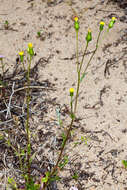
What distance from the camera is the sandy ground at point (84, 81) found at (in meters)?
1.46

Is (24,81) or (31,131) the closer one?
(31,131)

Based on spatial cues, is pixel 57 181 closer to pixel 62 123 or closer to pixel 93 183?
pixel 93 183

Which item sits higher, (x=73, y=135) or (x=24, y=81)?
(x=24, y=81)

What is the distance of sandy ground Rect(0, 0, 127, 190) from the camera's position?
1462mm

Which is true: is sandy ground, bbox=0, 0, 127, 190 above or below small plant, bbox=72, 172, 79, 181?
above

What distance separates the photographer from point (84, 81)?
187 cm

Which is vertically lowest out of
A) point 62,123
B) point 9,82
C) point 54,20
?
point 62,123

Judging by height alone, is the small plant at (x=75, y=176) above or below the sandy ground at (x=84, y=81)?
below

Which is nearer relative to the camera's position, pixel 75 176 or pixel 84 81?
pixel 75 176

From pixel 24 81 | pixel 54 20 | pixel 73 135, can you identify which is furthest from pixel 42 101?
pixel 54 20

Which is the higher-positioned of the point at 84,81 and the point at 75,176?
the point at 84,81

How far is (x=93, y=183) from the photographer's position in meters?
1.41

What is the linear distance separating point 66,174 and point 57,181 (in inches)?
2.7

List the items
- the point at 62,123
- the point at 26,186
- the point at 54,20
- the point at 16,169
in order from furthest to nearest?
1. the point at 54,20
2. the point at 62,123
3. the point at 16,169
4. the point at 26,186
